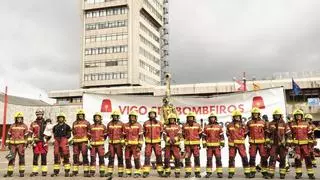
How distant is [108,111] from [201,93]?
205ft

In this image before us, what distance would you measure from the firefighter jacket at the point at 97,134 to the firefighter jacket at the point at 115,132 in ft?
0.74

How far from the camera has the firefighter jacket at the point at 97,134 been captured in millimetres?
17250

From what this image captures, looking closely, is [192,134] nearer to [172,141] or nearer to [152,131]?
[172,141]

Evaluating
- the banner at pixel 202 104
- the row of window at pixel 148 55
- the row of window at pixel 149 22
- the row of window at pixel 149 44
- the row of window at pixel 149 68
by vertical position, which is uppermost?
the row of window at pixel 149 22

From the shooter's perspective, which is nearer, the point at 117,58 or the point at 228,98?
the point at 228,98

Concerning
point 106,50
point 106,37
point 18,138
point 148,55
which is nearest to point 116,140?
point 18,138

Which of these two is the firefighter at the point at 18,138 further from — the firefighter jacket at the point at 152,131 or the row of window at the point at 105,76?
the row of window at the point at 105,76

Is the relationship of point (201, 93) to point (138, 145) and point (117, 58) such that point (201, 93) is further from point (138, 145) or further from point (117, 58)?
point (138, 145)

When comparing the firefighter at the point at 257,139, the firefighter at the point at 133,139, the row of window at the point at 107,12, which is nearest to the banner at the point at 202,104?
the firefighter at the point at 257,139

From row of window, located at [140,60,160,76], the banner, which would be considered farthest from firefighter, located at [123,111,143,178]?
row of window, located at [140,60,160,76]

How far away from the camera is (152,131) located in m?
17.1

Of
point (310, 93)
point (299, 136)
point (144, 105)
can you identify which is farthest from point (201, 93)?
point (299, 136)

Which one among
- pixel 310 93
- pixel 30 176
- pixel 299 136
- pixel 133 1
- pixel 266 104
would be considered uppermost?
pixel 133 1

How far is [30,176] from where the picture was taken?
16734 mm
